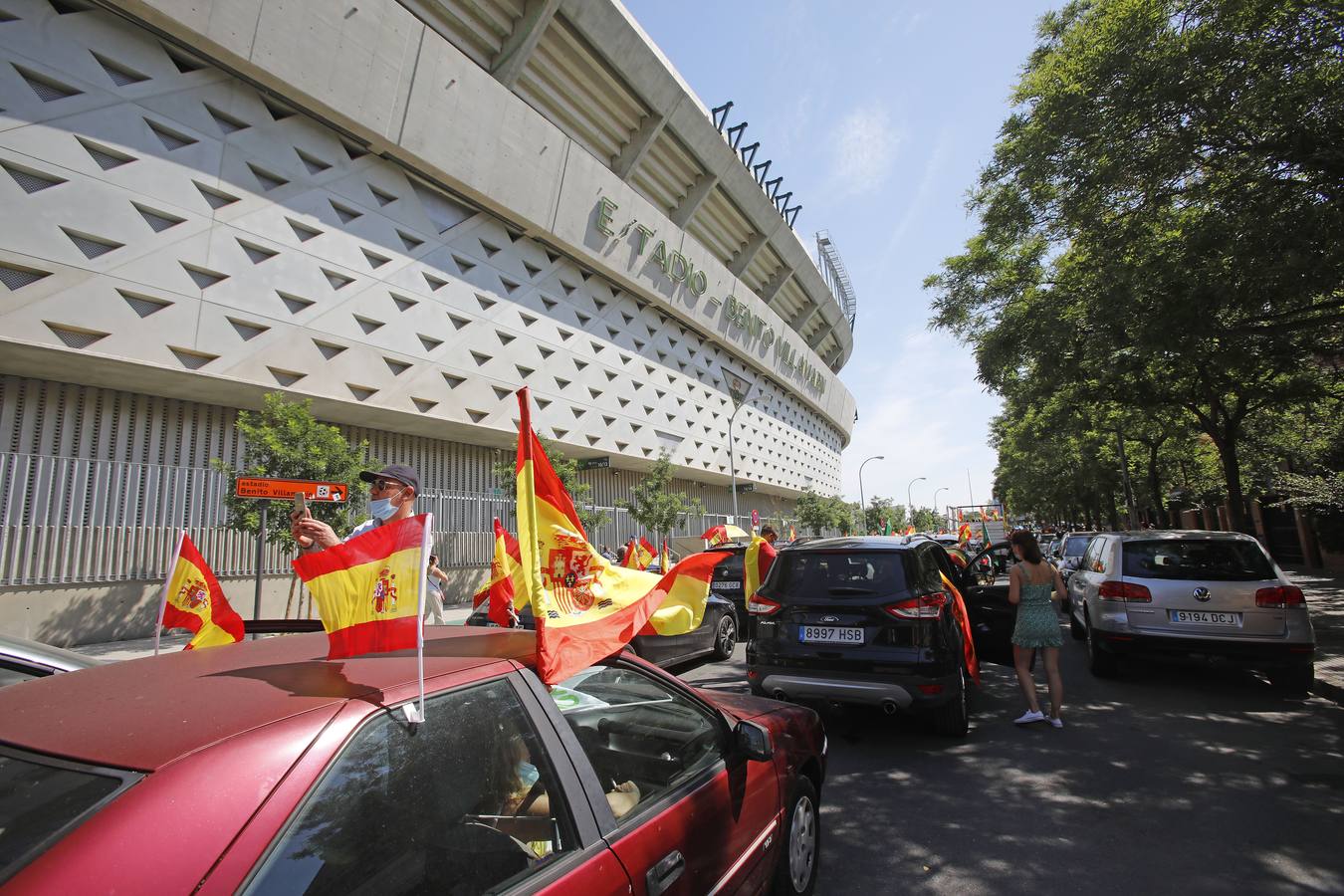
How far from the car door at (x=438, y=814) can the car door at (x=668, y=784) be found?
4.6 inches

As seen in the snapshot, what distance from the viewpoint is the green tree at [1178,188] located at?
605 centimetres

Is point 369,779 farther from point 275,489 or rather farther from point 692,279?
point 692,279

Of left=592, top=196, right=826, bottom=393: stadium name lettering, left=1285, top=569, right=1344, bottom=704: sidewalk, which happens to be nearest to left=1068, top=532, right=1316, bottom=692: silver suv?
left=1285, top=569, right=1344, bottom=704: sidewalk

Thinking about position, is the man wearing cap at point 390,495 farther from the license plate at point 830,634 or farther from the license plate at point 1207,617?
the license plate at point 1207,617

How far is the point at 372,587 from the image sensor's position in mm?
2023

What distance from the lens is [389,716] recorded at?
1533 millimetres

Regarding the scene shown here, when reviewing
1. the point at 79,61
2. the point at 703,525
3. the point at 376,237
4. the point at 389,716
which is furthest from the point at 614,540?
the point at 389,716

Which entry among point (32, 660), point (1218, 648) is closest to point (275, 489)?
point (32, 660)

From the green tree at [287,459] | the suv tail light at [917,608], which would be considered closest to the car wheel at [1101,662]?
the suv tail light at [917,608]

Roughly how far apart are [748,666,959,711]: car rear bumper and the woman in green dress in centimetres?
104

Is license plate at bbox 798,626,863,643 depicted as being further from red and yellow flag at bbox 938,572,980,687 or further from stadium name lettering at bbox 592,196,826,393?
stadium name lettering at bbox 592,196,826,393

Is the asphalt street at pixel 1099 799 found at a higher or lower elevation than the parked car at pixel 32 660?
lower

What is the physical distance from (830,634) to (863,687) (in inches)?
18.1

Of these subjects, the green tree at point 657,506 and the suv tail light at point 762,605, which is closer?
the suv tail light at point 762,605
